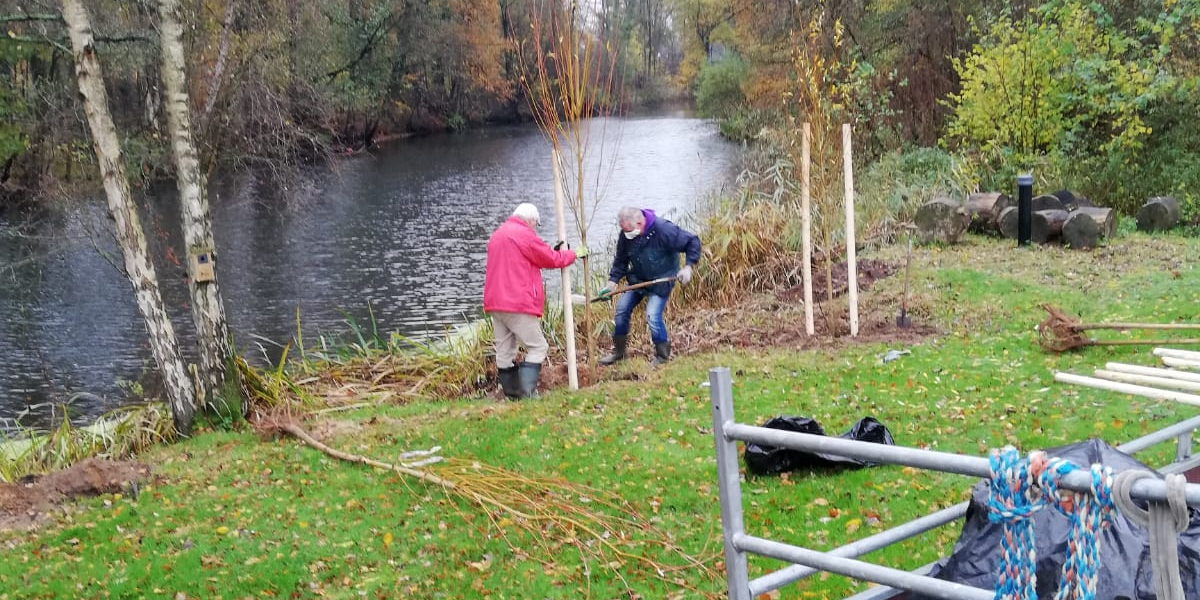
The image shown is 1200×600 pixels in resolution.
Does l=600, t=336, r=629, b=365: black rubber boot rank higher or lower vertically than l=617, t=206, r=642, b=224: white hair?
lower

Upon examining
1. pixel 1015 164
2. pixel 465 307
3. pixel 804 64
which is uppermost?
pixel 804 64

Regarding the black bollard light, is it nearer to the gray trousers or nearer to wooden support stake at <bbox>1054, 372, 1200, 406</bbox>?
wooden support stake at <bbox>1054, 372, 1200, 406</bbox>

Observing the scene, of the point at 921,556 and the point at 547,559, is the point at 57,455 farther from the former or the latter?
the point at 921,556

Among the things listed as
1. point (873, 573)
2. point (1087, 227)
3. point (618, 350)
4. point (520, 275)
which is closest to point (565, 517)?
point (873, 573)

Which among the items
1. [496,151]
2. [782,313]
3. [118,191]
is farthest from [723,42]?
[118,191]

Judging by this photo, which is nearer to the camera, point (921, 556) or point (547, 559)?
point (921, 556)

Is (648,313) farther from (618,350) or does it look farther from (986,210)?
(986,210)

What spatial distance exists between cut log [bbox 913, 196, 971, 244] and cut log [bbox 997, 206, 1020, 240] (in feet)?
1.62

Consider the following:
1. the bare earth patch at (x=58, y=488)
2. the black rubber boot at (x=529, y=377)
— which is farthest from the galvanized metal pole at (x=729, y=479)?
the black rubber boot at (x=529, y=377)

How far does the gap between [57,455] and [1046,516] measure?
8.86 metres

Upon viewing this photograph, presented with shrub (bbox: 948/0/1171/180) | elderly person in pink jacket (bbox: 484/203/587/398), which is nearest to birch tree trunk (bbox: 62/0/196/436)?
elderly person in pink jacket (bbox: 484/203/587/398)

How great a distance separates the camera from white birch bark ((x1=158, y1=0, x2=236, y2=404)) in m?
8.50

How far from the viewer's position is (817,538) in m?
5.29

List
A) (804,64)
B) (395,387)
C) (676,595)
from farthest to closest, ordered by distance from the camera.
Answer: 1. (395,387)
2. (804,64)
3. (676,595)
